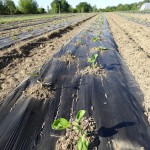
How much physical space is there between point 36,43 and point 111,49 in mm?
4222

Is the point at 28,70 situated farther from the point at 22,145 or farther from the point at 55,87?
the point at 22,145

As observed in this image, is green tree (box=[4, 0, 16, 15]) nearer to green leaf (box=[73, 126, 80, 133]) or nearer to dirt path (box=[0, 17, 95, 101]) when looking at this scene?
dirt path (box=[0, 17, 95, 101])

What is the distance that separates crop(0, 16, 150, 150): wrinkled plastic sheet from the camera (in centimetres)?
365

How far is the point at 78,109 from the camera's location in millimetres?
4609

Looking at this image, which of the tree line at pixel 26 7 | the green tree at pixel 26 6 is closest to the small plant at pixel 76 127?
the tree line at pixel 26 7

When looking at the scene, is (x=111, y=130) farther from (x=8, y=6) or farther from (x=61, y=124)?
(x=8, y=6)

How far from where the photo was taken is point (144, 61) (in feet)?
26.0

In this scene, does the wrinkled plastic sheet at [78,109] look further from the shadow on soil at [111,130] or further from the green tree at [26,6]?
the green tree at [26,6]

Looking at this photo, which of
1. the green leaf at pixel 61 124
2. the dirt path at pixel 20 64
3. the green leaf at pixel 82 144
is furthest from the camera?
the dirt path at pixel 20 64

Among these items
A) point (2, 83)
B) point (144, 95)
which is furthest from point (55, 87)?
point (144, 95)

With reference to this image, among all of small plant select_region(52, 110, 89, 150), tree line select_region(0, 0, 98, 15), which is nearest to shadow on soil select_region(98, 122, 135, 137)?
small plant select_region(52, 110, 89, 150)

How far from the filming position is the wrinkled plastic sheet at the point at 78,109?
365 centimetres

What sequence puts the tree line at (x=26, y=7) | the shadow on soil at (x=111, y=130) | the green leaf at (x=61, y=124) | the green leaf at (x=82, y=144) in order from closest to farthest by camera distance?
the green leaf at (x=82, y=144) → the green leaf at (x=61, y=124) → the shadow on soil at (x=111, y=130) → the tree line at (x=26, y=7)

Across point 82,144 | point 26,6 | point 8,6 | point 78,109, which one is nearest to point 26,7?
point 26,6
